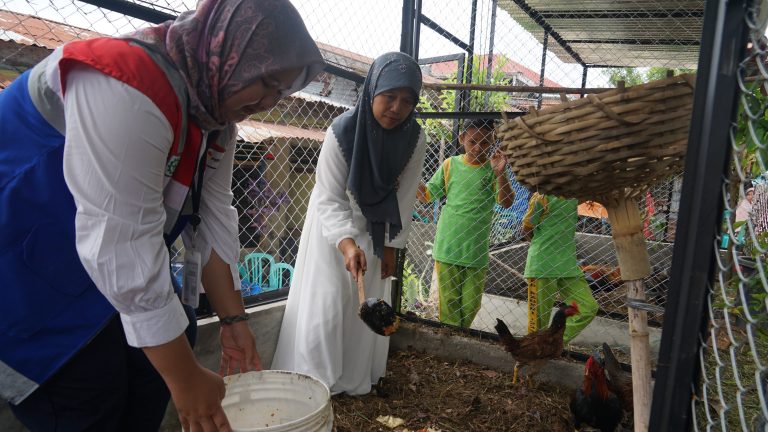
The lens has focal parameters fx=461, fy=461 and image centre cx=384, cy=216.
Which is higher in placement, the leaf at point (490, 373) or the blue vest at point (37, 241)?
the blue vest at point (37, 241)

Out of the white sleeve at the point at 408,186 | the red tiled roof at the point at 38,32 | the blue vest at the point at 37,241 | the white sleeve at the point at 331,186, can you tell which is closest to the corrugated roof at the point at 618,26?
the white sleeve at the point at 408,186

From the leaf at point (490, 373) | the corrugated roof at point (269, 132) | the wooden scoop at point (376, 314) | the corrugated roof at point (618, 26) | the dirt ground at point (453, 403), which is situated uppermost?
the corrugated roof at point (618, 26)

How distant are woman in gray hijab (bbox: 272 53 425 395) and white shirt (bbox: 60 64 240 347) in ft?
5.29

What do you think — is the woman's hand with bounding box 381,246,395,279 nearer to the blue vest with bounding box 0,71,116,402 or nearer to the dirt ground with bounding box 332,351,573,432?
the dirt ground with bounding box 332,351,573,432

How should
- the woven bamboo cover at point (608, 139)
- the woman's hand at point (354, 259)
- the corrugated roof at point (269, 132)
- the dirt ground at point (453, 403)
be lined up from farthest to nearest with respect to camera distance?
1. the corrugated roof at point (269, 132)
2. the dirt ground at point (453, 403)
3. the woman's hand at point (354, 259)
4. the woven bamboo cover at point (608, 139)

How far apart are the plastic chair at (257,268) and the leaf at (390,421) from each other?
2.12 m

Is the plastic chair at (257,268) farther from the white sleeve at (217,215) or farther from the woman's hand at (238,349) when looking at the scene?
the white sleeve at (217,215)

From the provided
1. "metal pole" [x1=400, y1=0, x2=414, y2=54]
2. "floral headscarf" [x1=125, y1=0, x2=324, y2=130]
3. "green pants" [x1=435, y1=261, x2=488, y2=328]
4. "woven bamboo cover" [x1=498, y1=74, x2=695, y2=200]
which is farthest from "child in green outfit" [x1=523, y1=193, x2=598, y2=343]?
"floral headscarf" [x1=125, y1=0, x2=324, y2=130]

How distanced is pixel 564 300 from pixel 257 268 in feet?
9.96

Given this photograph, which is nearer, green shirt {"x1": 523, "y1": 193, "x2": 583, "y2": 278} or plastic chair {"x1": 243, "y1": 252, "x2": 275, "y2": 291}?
green shirt {"x1": 523, "y1": 193, "x2": 583, "y2": 278}

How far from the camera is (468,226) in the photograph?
12.5 ft

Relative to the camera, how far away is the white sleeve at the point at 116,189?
0.92 meters

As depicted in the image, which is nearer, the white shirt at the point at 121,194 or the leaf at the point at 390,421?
the white shirt at the point at 121,194

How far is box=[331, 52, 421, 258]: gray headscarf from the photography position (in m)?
2.67
